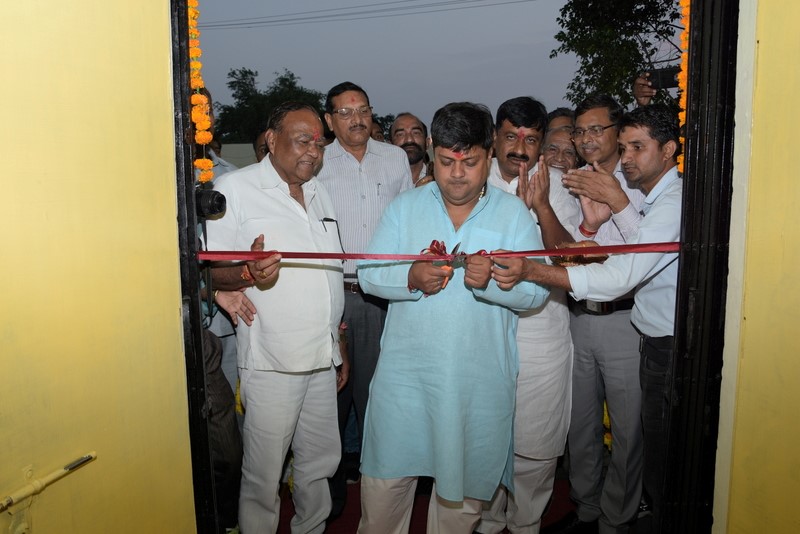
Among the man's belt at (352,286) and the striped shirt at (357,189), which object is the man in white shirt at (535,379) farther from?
the man's belt at (352,286)

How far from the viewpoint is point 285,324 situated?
140 inches

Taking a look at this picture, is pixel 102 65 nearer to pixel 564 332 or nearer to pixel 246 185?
pixel 246 185

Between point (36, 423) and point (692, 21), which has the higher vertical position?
point (692, 21)

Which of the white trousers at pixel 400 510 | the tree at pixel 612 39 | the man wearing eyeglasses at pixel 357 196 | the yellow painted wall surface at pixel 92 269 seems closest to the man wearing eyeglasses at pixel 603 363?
the white trousers at pixel 400 510

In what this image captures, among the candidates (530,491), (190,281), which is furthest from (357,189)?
(190,281)

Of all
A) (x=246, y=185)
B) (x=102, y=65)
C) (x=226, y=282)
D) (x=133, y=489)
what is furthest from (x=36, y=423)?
(x=246, y=185)

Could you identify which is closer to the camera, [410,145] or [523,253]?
[523,253]

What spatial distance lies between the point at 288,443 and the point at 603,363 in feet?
5.85

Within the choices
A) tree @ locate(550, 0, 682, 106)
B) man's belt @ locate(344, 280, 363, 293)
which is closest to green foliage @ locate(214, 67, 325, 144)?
tree @ locate(550, 0, 682, 106)

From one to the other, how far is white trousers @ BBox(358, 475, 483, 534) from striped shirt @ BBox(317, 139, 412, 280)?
1.63 metres

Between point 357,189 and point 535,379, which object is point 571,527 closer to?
point 535,379

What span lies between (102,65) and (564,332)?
2759 mm

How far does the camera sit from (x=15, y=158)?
1565 millimetres

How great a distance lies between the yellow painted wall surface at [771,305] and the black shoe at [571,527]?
1.81 meters
